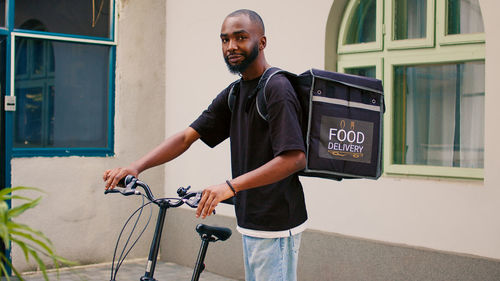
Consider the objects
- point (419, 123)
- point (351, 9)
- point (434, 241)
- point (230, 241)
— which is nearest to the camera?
point (434, 241)

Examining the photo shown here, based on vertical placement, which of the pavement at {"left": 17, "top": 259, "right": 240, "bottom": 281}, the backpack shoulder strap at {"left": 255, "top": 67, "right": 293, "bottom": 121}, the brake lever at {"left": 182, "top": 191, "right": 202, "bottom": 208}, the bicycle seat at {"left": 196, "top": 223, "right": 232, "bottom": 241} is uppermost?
the backpack shoulder strap at {"left": 255, "top": 67, "right": 293, "bottom": 121}

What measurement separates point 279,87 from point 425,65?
287 cm

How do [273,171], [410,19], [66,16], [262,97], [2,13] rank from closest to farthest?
[273,171], [262,97], [410,19], [2,13], [66,16]

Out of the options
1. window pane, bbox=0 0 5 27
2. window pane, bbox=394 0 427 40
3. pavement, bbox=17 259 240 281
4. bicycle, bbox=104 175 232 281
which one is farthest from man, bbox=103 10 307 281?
window pane, bbox=0 0 5 27

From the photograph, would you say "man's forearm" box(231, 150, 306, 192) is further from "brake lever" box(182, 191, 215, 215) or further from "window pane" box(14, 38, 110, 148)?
"window pane" box(14, 38, 110, 148)

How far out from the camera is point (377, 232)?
518 centimetres

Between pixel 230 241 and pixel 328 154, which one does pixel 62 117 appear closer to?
pixel 230 241

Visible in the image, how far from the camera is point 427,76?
16.8 ft

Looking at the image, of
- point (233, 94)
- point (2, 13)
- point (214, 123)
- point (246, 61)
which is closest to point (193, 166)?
point (2, 13)

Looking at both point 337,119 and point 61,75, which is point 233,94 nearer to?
point 337,119

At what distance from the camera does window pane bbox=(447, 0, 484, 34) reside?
187 inches

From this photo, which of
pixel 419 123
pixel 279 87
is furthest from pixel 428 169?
pixel 279 87

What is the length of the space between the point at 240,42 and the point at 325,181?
310 centimetres

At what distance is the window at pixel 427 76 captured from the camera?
4785mm
